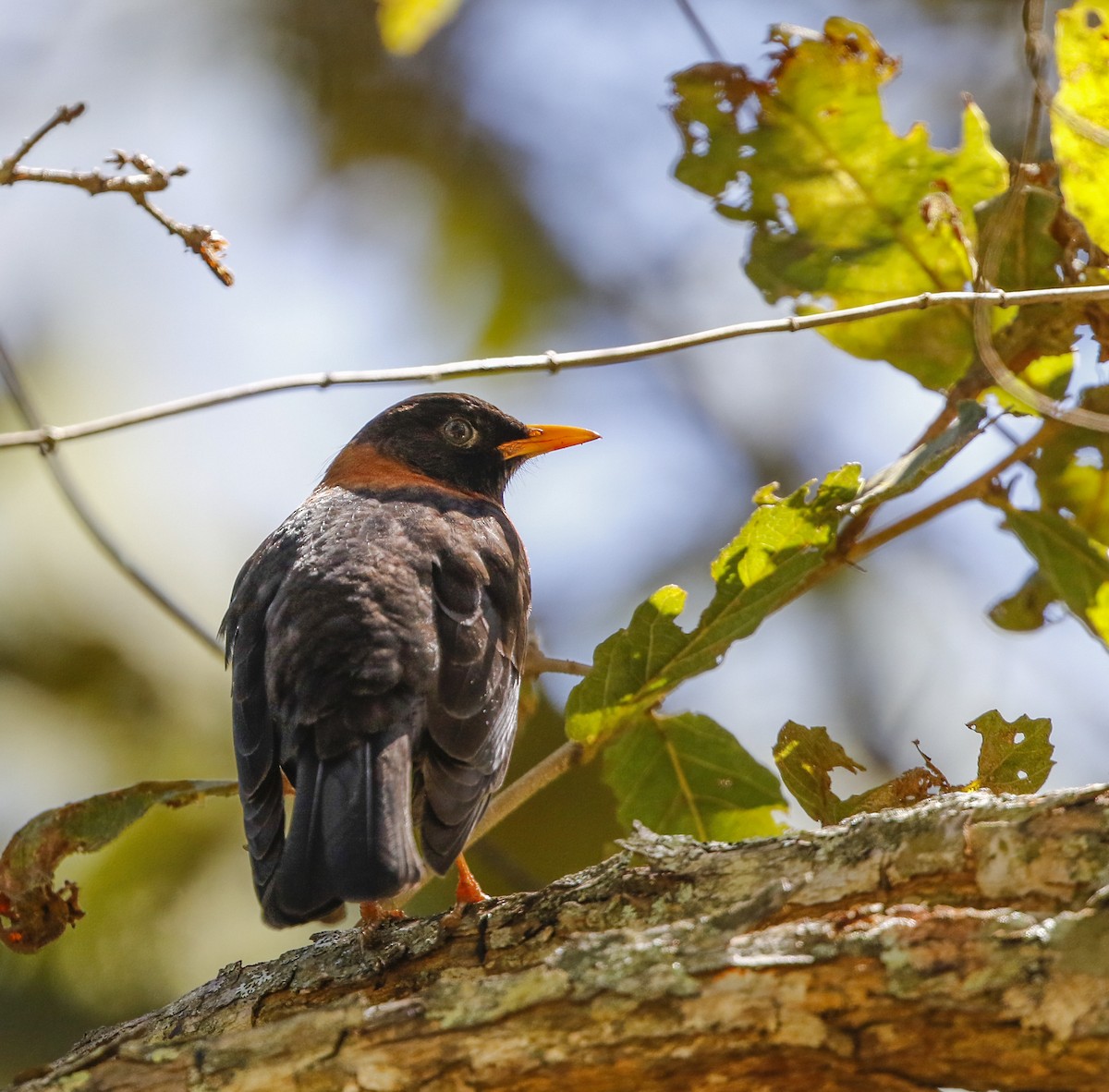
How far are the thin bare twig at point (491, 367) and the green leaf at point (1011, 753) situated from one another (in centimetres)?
131

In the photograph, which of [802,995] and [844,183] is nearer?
[802,995]

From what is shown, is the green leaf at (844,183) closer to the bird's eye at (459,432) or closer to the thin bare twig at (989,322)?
the thin bare twig at (989,322)

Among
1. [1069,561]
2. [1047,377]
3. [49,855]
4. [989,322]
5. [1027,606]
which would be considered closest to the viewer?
[49,855]

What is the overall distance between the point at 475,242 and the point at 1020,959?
7.30 metres

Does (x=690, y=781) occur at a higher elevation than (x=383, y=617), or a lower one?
lower

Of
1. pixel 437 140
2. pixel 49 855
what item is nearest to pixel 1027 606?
pixel 49 855

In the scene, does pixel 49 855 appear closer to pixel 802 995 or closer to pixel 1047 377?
pixel 802 995

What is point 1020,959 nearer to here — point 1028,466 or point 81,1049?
point 81,1049

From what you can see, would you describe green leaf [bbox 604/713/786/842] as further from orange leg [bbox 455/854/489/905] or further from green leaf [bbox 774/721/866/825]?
orange leg [bbox 455/854/489/905]

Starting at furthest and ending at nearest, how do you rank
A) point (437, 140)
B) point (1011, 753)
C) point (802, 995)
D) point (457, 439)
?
point (437, 140)
point (457, 439)
point (1011, 753)
point (802, 995)

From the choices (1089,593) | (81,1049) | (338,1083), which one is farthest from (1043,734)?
(81,1049)

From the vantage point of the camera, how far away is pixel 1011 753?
3828 millimetres

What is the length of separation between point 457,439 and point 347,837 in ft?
9.09

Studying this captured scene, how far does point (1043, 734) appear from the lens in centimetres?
379
